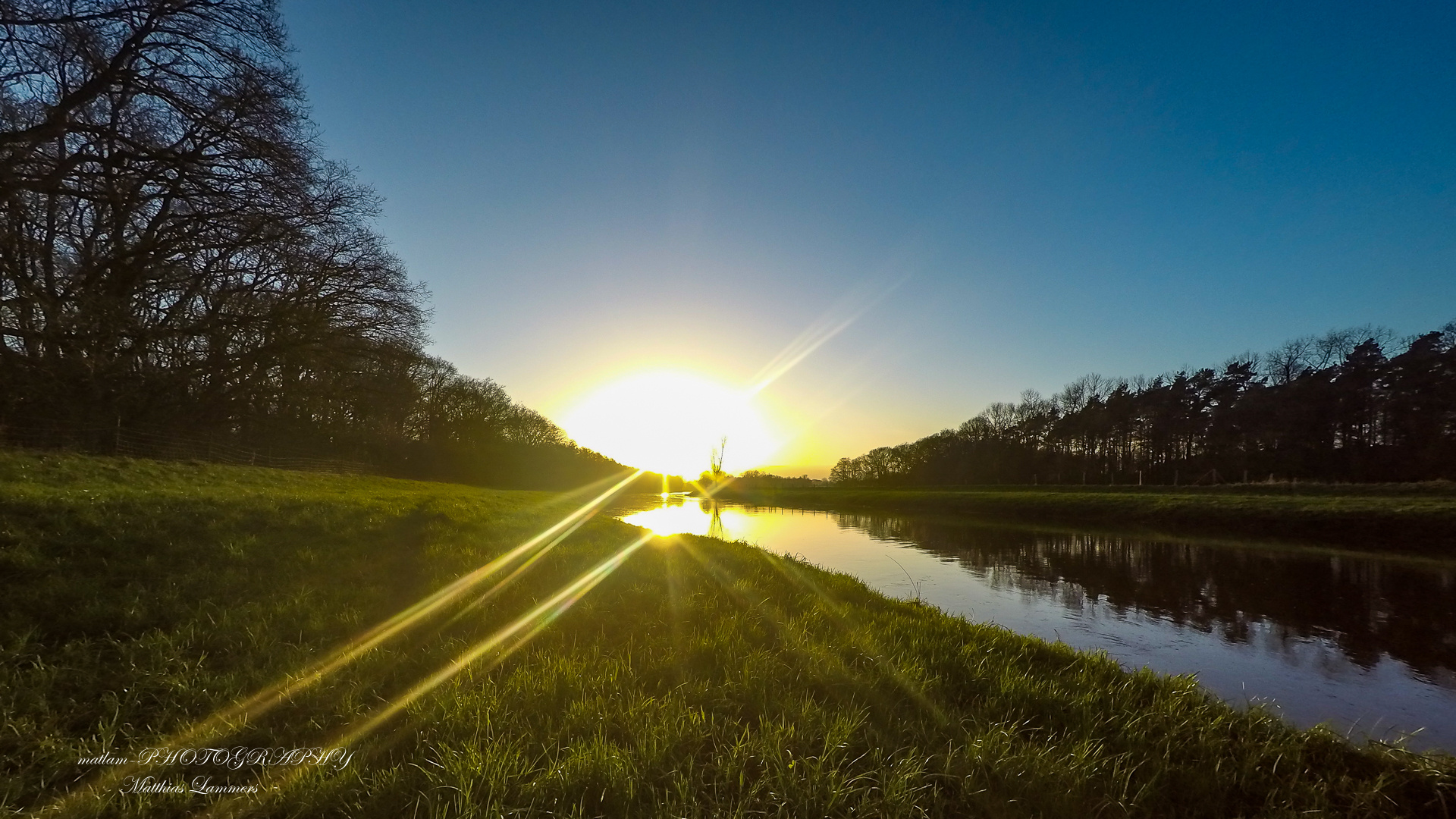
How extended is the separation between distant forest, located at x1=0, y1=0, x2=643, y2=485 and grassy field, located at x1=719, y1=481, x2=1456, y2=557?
3443 cm

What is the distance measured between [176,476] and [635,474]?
98985 millimetres

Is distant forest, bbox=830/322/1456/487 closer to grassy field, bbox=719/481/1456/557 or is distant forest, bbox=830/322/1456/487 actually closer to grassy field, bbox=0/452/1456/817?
grassy field, bbox=719/481/1456/557

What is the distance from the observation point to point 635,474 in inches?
4441

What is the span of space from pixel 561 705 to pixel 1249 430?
62.2 m

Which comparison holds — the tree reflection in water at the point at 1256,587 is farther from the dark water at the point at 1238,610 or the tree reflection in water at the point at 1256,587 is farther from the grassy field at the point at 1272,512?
the grassy field at the point at 1272,512

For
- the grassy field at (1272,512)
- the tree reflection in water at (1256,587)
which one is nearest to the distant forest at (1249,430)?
the grassy field at (1272,512)

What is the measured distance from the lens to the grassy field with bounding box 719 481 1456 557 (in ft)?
68.5

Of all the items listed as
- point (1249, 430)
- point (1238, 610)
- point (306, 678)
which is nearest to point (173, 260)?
point (306, 678)

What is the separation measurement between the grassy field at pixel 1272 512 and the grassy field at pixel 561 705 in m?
24.5

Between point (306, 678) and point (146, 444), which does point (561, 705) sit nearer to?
point (306, 678)

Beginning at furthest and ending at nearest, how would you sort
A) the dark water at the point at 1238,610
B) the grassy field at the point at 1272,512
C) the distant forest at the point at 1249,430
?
the distant forest at the point at 1249,430 → the grassy field at the point at 1272,512 → the dark water at the point at 1238,610

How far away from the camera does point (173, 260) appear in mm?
14828

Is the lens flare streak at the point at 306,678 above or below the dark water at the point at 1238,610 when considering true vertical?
above

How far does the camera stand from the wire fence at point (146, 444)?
643 inches
